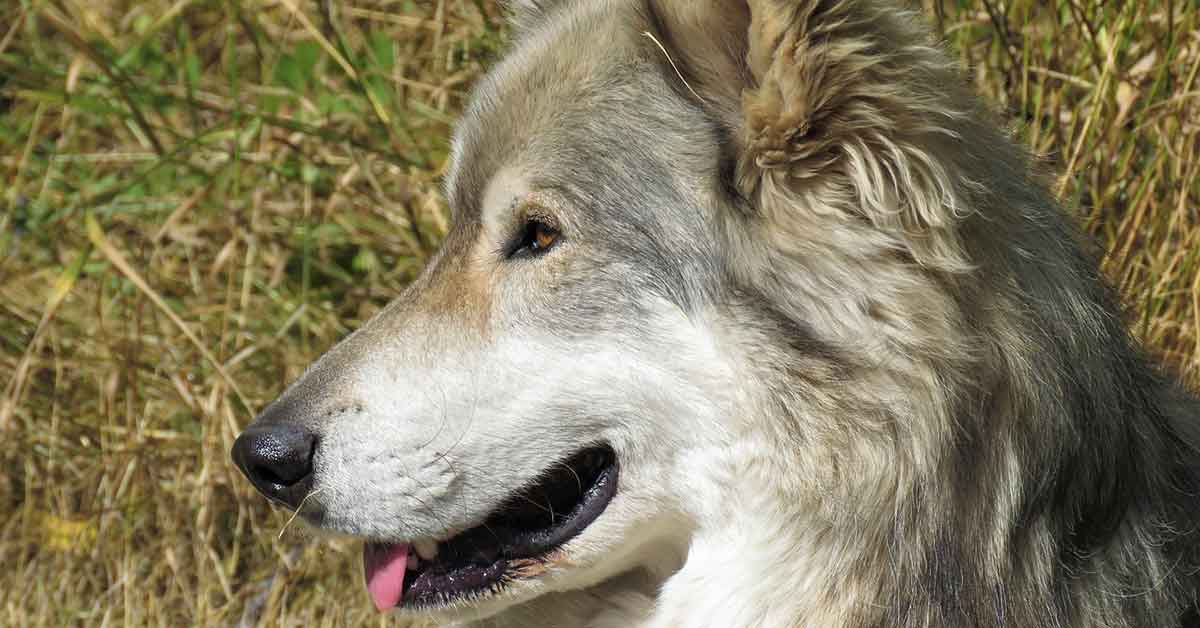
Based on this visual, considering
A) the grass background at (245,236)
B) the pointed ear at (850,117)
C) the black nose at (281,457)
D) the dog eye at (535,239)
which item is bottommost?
the grass background at (245,236)

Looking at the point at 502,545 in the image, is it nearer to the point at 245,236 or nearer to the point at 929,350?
the point at 929,350

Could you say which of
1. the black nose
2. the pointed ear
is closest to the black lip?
the black nose

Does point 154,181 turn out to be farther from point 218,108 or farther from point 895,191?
point 895,191

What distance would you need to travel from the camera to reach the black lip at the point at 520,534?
2385 mm

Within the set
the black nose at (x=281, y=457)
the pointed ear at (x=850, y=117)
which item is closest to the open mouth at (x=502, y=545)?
the black nose at (x=281, y=457)

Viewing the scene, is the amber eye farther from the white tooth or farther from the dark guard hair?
the white tooth

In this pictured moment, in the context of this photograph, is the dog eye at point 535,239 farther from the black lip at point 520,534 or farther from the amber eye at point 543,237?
the black lip at point 520,534

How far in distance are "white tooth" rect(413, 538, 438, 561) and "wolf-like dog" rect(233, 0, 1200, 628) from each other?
48mm

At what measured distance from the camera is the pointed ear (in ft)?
6.72

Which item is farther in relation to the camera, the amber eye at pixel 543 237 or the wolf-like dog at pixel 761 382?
the amber eye at pixel 543 237

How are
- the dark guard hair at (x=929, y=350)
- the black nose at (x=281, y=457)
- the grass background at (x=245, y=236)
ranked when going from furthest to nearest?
the grass background at (x=245, y=236), the black nose at (x=281, y=457), the dark guard hair at (x=929, y=350)

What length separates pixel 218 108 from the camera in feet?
14.0

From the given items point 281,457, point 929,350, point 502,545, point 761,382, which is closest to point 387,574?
point 502,545

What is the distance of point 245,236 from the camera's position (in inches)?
173
